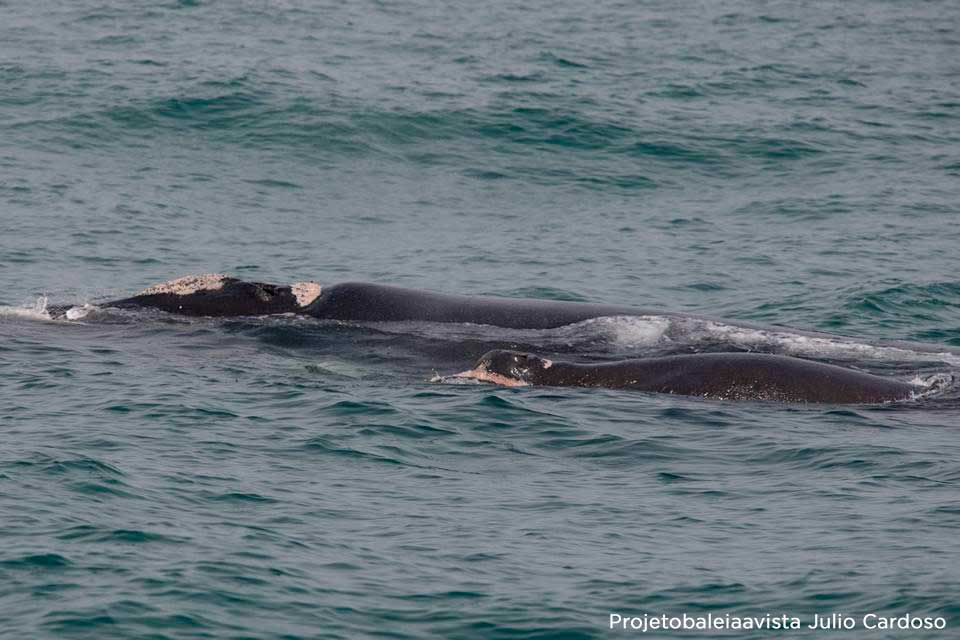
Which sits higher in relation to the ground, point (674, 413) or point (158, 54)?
point (158, 54)

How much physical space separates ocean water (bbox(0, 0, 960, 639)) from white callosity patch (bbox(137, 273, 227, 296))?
71 cm

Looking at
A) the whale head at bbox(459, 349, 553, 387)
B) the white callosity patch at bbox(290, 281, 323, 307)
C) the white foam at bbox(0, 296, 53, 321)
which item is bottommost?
the white foam at bbox(0, 296, 53, 321)

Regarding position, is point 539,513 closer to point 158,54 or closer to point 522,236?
point 522,236

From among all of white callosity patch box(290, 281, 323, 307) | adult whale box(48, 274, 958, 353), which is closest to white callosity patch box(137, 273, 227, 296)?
adult whale box(48, 274, 958, 353)

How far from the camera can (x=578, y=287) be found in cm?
2812

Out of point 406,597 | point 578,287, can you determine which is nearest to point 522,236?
point 578,287

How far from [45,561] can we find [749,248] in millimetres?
21336

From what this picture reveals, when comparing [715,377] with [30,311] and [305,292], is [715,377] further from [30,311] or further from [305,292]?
[30,311]

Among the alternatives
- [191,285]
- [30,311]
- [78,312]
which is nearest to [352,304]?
[191,285]

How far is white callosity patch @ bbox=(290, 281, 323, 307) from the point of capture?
2302 centimetres

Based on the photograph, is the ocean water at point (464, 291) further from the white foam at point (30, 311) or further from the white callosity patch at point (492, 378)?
the white callosity patch at point (492, 378)

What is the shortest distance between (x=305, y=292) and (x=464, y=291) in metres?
5.12

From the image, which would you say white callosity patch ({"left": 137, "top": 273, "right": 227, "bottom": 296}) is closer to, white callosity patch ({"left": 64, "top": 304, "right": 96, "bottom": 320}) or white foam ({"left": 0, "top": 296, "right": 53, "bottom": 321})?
white callosity patch ({"left": 64, "top": 304, "right": 96, "bottom": 320})

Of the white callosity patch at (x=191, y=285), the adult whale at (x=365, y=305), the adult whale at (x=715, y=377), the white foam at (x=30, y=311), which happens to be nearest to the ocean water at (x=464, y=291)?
the white foam at (x=30, y=311)
